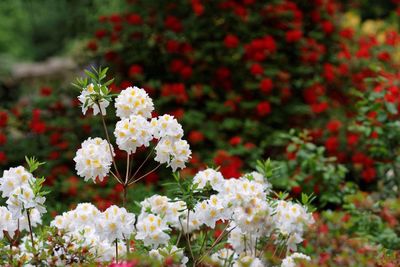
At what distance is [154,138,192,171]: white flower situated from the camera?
2.71m

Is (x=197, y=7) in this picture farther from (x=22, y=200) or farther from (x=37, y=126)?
(x=22, y=200)

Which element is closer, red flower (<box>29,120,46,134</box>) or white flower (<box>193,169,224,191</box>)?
white flower (<box>193,169,224,191</box>)

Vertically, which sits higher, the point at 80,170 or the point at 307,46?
the point at 80,170

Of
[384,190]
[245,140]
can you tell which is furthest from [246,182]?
[245,140]

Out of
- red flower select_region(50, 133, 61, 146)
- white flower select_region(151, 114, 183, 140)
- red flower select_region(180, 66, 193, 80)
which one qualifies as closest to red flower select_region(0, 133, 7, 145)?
red flower select_region(50, 133, 61, 146)

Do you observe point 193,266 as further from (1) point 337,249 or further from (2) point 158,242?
(1) point 337,249

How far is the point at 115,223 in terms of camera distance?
264 cm

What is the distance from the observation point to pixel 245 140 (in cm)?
590

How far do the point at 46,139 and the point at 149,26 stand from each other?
1391mm

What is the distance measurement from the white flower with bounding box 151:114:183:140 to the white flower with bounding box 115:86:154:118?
71 millimetres

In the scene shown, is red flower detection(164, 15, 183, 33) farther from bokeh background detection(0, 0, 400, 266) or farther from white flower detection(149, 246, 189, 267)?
white flower detection(149, 246, 189, 267)

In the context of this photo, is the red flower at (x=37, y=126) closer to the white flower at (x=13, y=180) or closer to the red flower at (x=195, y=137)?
the red flower at (x=195, y=137)

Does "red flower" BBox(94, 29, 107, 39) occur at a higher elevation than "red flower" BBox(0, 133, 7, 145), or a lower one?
higher

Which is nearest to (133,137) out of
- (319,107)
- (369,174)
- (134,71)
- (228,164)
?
(228,164)
